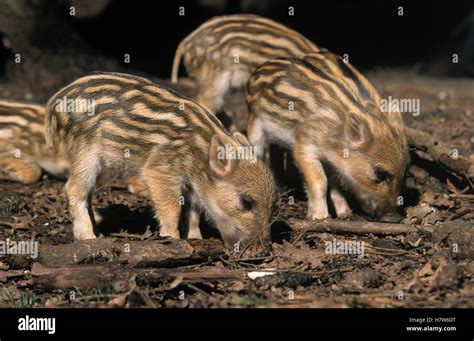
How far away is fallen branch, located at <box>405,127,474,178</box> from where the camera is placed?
6955 millimetres

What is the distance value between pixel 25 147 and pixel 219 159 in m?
3.18

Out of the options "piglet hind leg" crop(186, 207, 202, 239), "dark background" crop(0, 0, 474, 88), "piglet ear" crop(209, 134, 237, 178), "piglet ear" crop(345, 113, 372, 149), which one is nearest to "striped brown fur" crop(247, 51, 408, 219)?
"piglet ear" crop(345, 113, 372, 149)

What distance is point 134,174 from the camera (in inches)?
251

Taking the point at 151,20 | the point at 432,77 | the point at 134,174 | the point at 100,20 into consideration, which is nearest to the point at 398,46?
the point at 432,77

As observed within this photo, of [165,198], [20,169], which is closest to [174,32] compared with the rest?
[20,169]

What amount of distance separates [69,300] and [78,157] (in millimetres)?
1493

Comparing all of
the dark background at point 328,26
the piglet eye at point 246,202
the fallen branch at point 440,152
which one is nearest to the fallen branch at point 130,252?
the piglet eye at point 246,202

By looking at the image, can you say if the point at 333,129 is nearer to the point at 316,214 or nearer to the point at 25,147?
the point at 316,214

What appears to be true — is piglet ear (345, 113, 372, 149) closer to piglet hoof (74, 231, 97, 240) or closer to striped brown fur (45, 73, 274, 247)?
striped brown fur (45, 73, 274, 247)

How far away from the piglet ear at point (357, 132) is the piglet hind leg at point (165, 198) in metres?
1.61

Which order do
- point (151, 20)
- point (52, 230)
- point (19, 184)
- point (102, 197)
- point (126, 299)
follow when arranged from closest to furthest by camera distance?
point (126, 299) < point (52, 230) < point (102, 197) < point (19, 184) < point (151, 20)

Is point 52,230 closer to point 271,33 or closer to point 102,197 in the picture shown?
point 102,197

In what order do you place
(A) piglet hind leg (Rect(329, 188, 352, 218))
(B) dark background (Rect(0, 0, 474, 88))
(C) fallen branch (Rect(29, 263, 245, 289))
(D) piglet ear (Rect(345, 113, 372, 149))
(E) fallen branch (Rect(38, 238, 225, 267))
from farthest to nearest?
1. (B) dark background (Rect(0, 0, 474, 88))
2. (A) piglet hind leg (Rect(329, 188, 352, 218))
3. (D) piglet ear (Rect(345, 113, 372, 149))
4. (E) fallen branch (Rect(38, 238, 225, 267))
5. (C) fallen branch (Rect(29, 263, 245, 289))

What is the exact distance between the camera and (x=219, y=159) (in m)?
5.91
